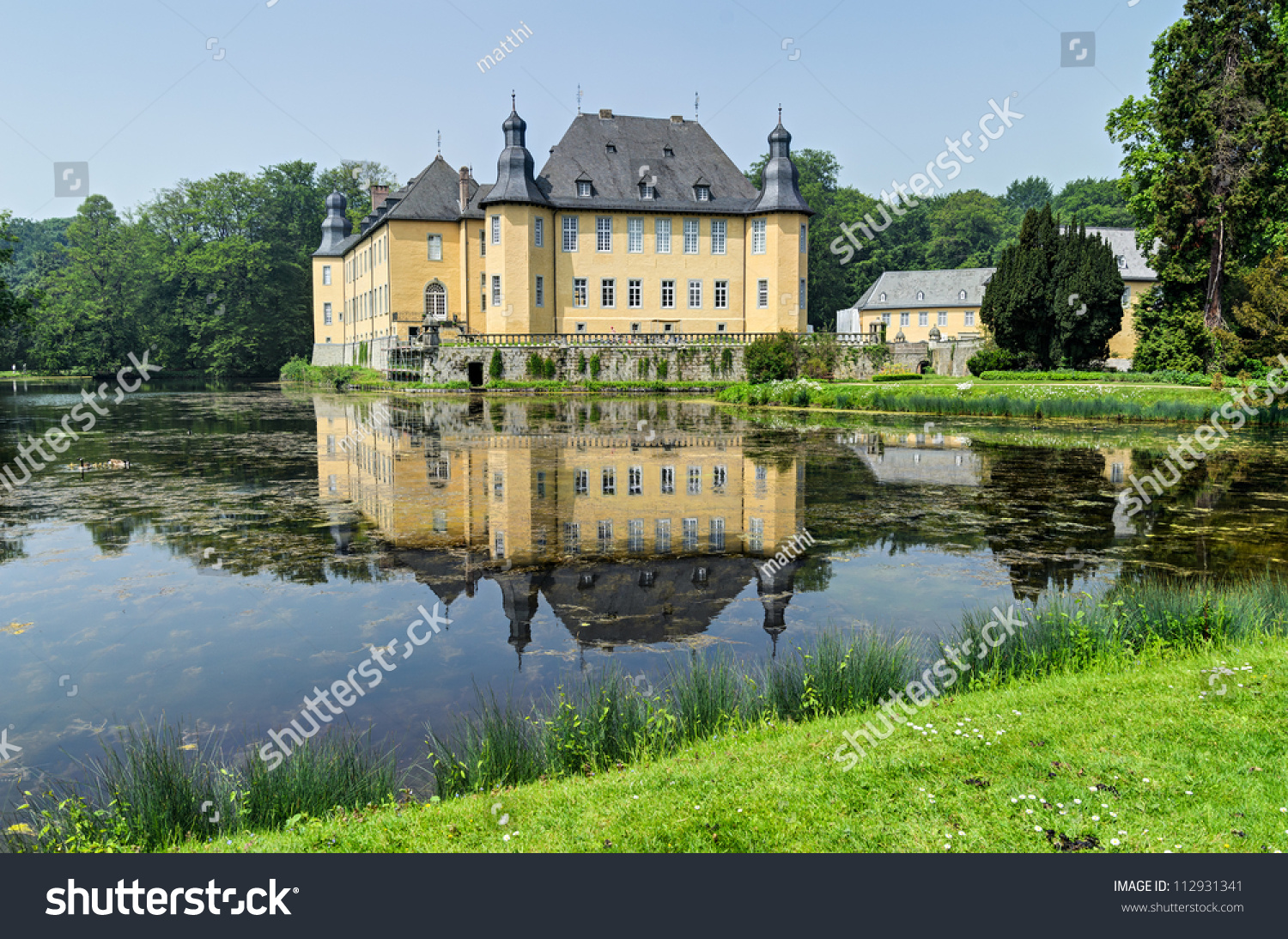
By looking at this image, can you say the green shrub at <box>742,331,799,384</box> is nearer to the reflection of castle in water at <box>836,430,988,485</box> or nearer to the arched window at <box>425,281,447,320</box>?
the reflection of castle in water at <box>836,430,988,485</box>

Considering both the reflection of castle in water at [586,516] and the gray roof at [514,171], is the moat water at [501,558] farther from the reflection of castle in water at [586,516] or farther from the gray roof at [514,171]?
the gray roof at [514,171]

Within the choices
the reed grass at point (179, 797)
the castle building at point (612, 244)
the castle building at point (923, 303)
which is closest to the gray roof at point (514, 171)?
the castle building at point (612, 244)

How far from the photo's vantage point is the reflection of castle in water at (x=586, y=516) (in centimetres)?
858

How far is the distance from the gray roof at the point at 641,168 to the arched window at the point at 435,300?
30.4 ft

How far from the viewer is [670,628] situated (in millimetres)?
7742

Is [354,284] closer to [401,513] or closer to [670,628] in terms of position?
[401,513]

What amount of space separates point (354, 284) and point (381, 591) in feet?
210

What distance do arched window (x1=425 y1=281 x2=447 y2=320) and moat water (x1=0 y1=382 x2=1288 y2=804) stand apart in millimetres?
36970

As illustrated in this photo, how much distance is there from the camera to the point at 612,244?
54531 mm

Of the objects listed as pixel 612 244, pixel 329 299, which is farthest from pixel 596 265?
pixel 329 299

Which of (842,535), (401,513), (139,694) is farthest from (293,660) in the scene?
(842,535)

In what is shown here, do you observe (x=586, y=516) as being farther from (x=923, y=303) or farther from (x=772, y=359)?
(x=923, y=303)

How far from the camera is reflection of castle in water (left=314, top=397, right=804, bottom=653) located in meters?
8.58

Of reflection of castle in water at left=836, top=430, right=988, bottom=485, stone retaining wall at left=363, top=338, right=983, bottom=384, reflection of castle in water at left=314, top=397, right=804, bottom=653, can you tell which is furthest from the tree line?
reflection of castle in water at left=836, top=430, right=988, bottom=485
